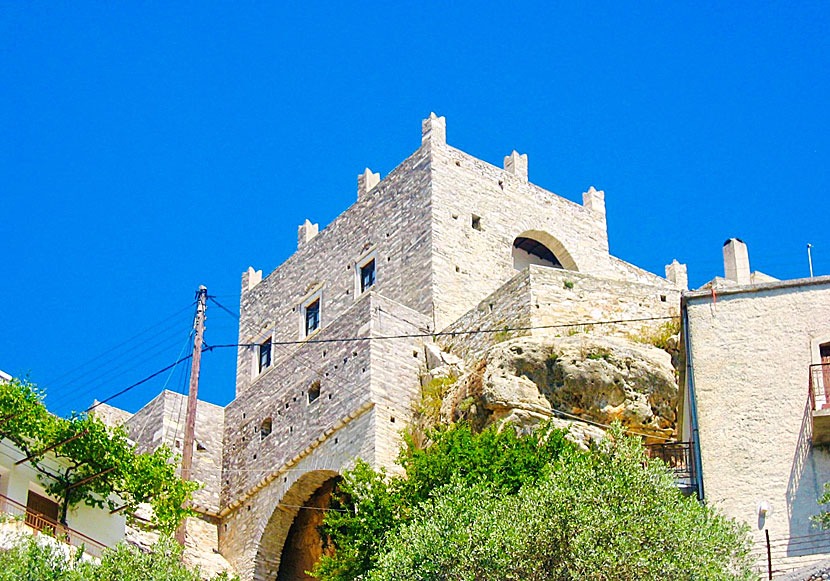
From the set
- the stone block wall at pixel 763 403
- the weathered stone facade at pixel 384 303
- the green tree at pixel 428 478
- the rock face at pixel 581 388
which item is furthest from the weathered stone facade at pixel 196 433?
the stone block wall at pixel 763 403

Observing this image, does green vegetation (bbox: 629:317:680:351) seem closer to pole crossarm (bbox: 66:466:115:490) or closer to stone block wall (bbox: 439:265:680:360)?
stone block wall (bbox: 439:265:680:360)

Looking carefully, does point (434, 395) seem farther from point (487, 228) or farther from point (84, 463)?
point (84, 463)

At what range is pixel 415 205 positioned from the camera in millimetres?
37719

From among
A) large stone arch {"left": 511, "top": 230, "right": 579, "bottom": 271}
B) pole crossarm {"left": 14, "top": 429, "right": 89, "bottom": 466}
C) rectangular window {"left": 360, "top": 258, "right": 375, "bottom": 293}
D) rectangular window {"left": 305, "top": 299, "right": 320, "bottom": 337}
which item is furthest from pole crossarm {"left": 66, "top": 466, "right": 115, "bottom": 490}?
large stone arch {"left": 511, "top": 230, "right": 579, "bottom": 271}

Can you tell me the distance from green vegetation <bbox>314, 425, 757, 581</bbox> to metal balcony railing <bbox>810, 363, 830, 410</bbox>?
258cm

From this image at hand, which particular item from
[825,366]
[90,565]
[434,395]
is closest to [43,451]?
[90,565]

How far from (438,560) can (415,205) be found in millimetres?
16278

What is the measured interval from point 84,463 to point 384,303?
8836mm

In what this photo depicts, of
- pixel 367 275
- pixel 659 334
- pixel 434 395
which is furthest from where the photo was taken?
pixel 367 275

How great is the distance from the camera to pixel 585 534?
2106cm

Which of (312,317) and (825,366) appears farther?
(312,317)

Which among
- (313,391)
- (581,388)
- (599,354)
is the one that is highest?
(313,391)

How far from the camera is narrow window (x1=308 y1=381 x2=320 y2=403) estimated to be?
3459cm

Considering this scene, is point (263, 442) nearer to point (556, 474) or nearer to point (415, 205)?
point (415, 205)
